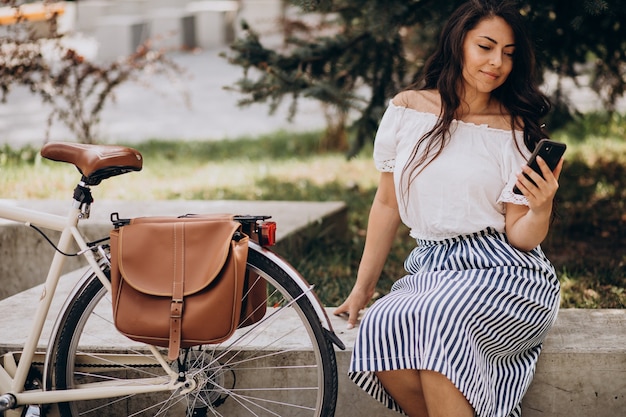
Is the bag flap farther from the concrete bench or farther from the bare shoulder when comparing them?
the bare shoulder

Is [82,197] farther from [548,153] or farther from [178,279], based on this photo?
[548,153]

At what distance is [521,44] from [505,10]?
0.39 feet

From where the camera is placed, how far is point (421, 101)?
9.41 ft

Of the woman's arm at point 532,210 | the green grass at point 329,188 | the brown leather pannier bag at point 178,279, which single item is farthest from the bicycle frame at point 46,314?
the green grass at point 329,188

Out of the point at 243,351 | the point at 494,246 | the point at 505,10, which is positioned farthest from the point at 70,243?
the point at 505,10

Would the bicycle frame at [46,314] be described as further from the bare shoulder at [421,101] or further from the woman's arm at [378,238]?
the bare shoulder at [421,101]

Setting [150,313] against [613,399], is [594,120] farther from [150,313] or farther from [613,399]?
[150,313]

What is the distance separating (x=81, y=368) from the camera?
2758 mm

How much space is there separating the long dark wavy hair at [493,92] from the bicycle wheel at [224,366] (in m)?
0.65

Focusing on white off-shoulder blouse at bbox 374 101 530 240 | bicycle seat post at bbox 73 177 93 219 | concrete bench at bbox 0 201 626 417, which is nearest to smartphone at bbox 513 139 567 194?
white off-shoulder blouse at bbox 374 101 530 240

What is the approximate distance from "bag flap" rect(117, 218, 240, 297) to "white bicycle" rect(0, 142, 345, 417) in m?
0.12

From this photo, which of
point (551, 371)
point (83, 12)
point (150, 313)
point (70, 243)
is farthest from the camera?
point (83, 12)

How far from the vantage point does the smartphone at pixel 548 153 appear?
2436mm

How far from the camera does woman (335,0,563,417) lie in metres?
2.42
